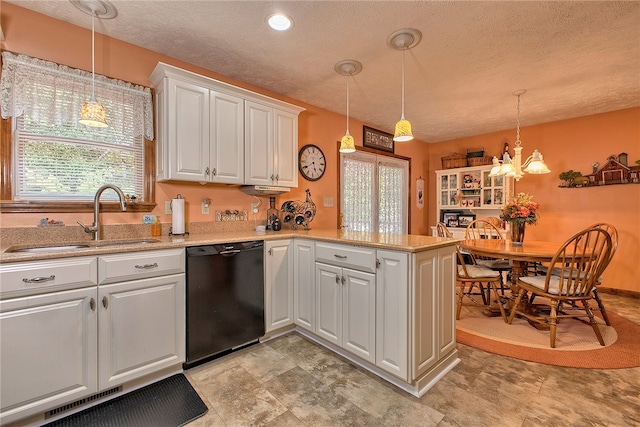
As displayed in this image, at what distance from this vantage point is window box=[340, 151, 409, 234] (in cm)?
410

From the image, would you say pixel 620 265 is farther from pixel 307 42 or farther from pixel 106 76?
pixel 106 76

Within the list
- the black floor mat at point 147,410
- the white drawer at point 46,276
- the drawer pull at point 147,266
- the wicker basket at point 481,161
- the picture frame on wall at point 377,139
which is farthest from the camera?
the wicker basket at point 481,161

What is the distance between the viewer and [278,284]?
2434 mm

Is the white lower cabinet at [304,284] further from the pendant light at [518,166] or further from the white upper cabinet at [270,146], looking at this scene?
the pendant light at [518,166]

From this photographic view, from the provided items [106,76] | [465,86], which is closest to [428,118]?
[465,86]

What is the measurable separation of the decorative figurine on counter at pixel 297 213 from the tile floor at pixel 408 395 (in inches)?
51.0

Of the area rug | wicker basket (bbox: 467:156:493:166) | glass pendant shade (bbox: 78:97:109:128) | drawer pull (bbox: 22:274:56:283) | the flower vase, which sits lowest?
the area rug

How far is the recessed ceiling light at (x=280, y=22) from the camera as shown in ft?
6.22

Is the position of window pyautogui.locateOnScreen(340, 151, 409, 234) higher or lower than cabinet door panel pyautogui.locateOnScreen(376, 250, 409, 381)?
higher

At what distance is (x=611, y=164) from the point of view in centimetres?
368

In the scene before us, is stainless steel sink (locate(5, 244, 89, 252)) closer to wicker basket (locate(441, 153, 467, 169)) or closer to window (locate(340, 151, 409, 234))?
window (locate(340, 151, 409, 234))

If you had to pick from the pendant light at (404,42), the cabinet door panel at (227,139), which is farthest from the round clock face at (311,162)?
the pendant light at (404,42)

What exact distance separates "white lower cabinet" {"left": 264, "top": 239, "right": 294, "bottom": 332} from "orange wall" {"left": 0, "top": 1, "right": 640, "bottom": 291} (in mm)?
745

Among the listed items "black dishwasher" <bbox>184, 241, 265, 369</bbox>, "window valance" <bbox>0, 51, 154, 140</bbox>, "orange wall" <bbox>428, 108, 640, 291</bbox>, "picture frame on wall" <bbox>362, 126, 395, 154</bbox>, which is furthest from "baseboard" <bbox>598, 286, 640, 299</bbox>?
"window valance" <bbox>0, 51, 154, 140</bbox>
